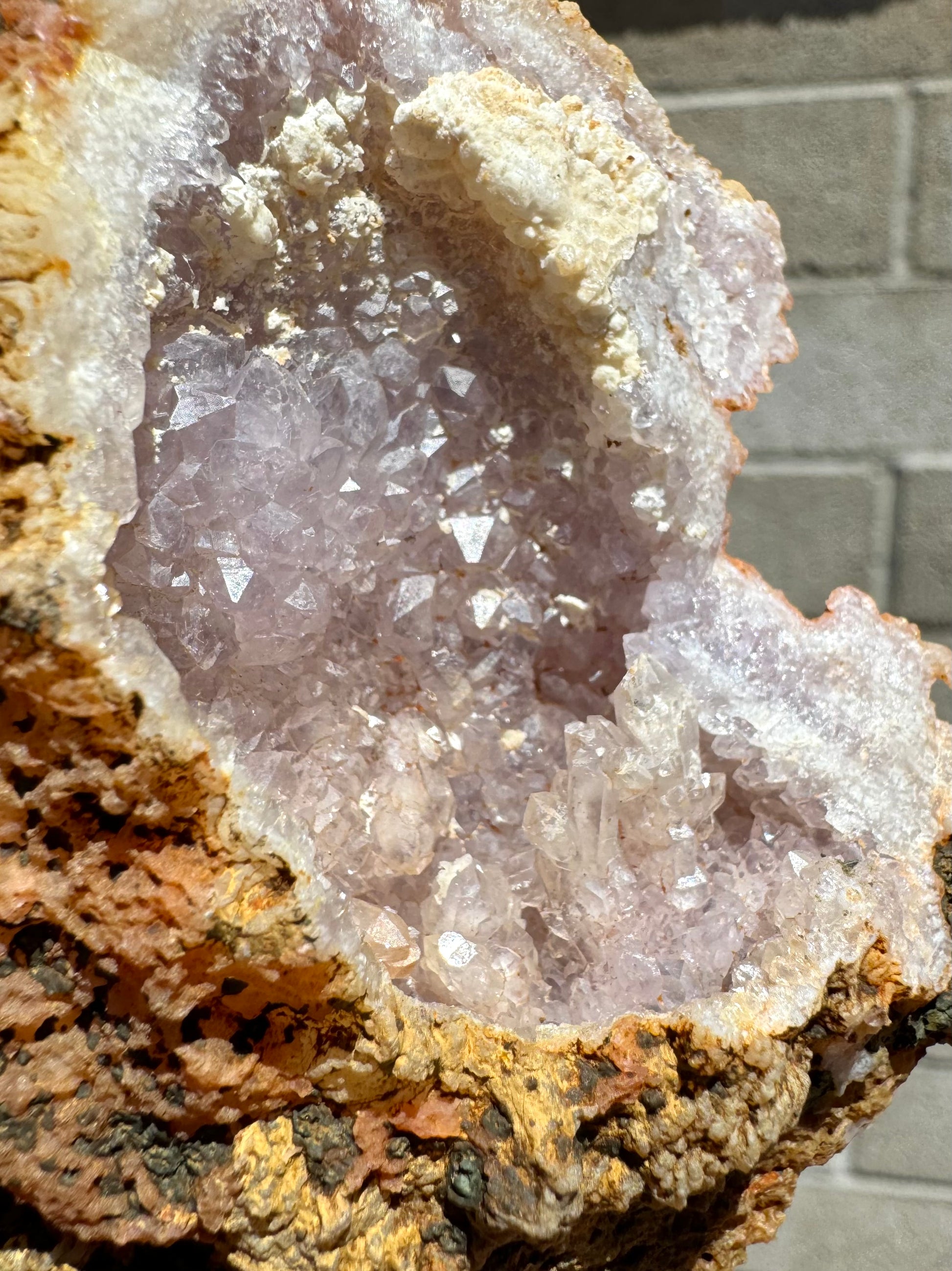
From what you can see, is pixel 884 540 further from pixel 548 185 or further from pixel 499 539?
pixel 548 185

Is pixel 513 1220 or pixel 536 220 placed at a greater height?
pixel 536 220

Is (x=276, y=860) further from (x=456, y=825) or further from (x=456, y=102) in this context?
(x=456, y=102)

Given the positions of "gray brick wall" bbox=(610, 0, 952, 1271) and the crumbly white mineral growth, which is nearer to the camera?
the crumbly white mineral growth

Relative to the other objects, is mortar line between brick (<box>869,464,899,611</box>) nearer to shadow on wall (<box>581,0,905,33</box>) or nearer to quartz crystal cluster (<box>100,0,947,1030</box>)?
shadow on wall (<box>581,0,905,33</box>)

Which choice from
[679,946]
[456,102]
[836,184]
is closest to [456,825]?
[679,946]

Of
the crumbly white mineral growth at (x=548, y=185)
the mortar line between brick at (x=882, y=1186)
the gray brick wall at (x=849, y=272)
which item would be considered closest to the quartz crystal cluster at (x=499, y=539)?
the crumbly white mineral growth at (x=548, y=185)

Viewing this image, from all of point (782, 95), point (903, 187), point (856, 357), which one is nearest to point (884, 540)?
point (856, 357)

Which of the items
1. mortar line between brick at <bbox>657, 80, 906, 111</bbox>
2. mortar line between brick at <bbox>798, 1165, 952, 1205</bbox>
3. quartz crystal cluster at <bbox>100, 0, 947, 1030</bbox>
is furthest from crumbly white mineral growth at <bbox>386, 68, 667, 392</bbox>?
mortar line between brick at <bbox>798, 1165, 952, 1205</bbox>
